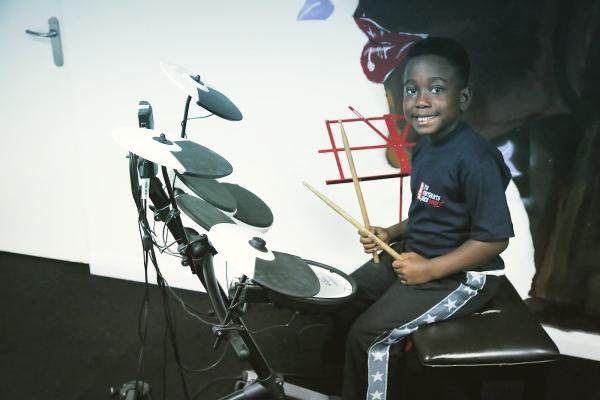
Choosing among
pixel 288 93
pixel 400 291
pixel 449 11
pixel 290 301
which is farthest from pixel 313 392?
pixel 449 11

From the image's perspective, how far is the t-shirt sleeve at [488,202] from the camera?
45.8 inches

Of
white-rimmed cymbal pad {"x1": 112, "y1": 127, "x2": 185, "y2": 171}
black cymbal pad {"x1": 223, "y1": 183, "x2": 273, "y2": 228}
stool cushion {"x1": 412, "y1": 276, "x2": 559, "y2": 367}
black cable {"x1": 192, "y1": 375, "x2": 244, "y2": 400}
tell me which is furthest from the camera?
black cable {"x1": 192, "y1": 375, "x2": 244, "y2": 400}

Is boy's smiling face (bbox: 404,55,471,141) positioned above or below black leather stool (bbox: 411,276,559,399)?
above

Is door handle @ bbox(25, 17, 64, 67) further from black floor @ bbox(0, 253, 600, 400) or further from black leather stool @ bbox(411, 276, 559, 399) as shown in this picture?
black leather stool @ bbox(411, 276, 559, 399)

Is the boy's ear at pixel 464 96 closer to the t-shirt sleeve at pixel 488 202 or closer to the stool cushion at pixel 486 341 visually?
the t-shirt sleeve at pixel 488 202

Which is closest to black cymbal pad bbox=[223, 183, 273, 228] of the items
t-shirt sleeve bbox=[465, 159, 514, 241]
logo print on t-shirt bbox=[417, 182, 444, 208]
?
logo print on t-shirt bbox=[417, 182, 444, 208]

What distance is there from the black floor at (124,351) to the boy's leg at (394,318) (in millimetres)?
487

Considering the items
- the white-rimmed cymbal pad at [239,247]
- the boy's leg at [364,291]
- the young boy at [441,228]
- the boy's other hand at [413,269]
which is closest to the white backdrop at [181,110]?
the boy's leg at [364,291]

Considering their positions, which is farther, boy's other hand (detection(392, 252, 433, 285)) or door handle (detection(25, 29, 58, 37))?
door handle (detection(25, 29, 58, 37))

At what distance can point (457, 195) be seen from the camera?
49.2 inches

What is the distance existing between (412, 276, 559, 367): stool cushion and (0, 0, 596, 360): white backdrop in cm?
66

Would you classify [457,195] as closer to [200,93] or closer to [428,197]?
[428,197]

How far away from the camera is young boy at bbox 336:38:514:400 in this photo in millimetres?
1188

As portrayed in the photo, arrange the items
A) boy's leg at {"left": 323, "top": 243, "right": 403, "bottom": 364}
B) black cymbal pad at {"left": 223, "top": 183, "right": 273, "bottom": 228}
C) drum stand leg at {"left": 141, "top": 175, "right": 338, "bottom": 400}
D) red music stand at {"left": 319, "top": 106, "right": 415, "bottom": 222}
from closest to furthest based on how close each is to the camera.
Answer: drum stand leg at {"left": 141, "top": 175, "right": 338, "bottom": 400}
black cymbal pad at {"left": 223, "top": 183, "right": 273, "bottom": 228}
boy's leg at {"left": 323, "top": 243, "right": 403, "bottom": 364}
red music stand at {"left": 319, "top": 106, "right": 415, "bottom": 222}
